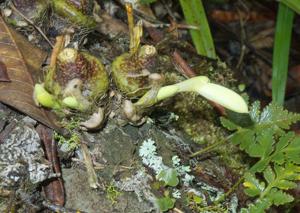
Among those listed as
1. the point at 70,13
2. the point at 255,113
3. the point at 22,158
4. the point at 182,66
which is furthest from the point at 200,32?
the point at 22,158

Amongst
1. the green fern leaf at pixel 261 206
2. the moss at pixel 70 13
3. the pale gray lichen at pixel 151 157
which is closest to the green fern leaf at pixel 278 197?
the green fern leaf at pixel 261 206

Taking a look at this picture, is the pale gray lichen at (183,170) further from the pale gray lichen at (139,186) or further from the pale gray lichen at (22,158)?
the pale gray lichen at (22,158)

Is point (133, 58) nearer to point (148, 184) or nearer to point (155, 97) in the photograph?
point (155, 97)

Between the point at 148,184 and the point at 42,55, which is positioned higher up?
the point at 42,55

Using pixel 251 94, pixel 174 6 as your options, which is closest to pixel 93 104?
pixel 174 6

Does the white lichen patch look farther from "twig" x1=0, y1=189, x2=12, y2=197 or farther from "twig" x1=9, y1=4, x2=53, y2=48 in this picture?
"twig" x1=9, y1=4, x2=53, y2=48

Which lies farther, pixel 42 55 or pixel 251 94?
pixel 251 94
